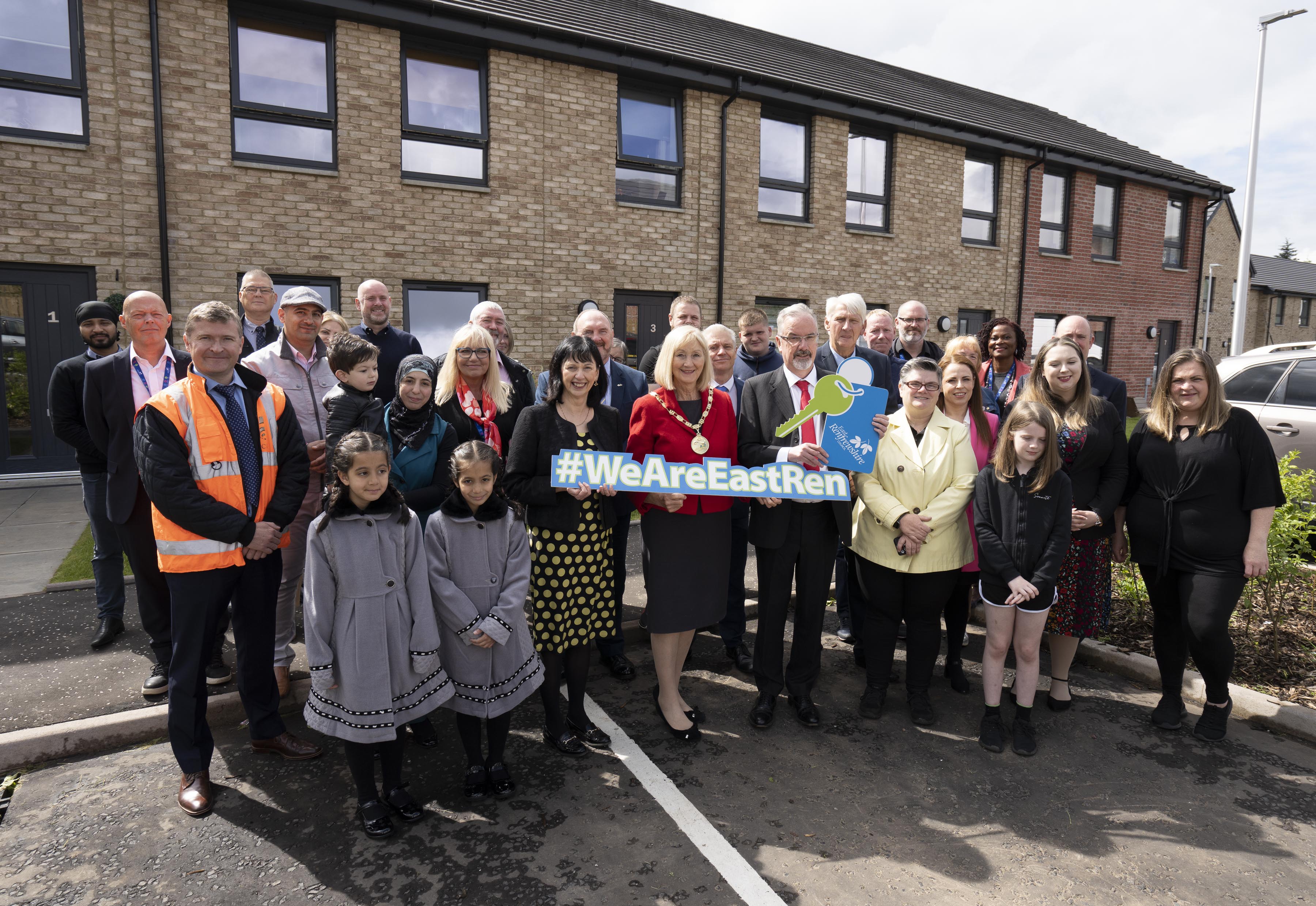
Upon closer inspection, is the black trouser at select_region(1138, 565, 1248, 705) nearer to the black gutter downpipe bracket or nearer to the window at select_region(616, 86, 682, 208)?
the black gutter downpipe bracket

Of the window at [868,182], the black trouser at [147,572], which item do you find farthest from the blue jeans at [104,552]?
the window at [868,182]

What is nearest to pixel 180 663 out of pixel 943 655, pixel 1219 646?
pixel 943 655

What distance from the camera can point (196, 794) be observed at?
10.0 feet

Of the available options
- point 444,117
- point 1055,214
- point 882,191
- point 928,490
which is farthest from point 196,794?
point 1055,214

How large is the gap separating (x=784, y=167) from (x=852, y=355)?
10482 mm

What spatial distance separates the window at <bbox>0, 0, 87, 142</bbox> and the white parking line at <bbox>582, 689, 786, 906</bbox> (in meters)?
10.2

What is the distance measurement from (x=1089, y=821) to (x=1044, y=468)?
161cm

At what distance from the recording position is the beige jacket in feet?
12.5

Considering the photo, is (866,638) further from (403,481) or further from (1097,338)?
(1097,338)

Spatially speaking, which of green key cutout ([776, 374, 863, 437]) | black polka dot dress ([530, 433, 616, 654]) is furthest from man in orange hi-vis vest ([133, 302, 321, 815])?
green key cutout ([776, 374, 863, 437])

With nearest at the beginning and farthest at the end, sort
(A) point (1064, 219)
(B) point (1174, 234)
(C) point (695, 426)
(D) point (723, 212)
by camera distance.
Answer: (C) point (695, 426) < (D) point (723, 212) < (A) point (1064, 219) < (B) point (1174, 234)

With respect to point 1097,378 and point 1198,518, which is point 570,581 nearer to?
point 1198,518

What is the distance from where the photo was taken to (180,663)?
3.04 m

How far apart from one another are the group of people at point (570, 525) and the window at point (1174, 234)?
20187 mm
